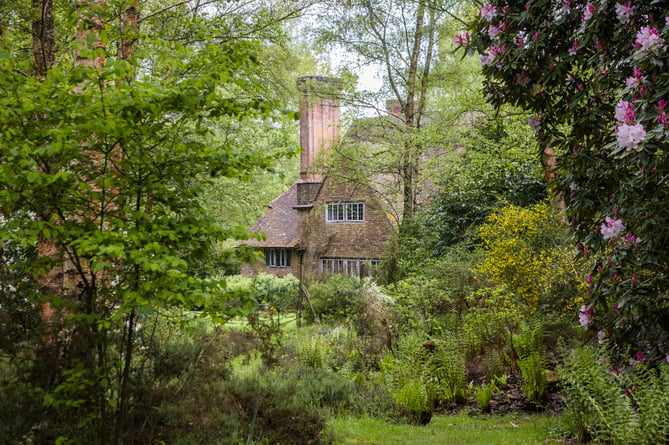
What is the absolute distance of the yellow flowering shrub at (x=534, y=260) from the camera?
900 cm

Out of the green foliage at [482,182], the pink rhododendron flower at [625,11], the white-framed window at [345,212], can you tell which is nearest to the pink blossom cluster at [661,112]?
the pink rhododendron flower at [625,11]

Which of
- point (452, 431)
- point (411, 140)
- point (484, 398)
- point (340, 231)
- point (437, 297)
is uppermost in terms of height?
point (411, 140)

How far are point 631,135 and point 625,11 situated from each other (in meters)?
1.26

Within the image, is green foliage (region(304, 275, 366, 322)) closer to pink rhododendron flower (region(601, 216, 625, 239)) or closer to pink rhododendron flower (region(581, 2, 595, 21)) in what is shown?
pink rhododendron flower (region(601, 216, 625, 239))

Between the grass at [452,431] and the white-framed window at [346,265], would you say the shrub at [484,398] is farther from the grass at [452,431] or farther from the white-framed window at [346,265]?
the white-framed window at [346,265]

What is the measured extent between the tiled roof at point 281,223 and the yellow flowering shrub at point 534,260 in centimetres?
1757

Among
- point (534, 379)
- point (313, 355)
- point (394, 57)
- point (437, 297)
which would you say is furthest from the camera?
point (394, 57)

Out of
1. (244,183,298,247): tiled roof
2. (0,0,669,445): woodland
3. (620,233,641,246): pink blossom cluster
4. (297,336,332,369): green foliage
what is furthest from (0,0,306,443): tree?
(244,183,298,247): tiled roof

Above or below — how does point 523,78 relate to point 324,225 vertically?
above

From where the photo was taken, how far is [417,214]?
1827 centimetres

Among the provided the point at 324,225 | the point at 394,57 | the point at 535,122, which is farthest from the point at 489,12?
the point at 324,225

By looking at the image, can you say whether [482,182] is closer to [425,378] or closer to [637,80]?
[425,378]

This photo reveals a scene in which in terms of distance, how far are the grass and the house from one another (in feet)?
55.9

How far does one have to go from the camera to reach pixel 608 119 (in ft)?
16.3
